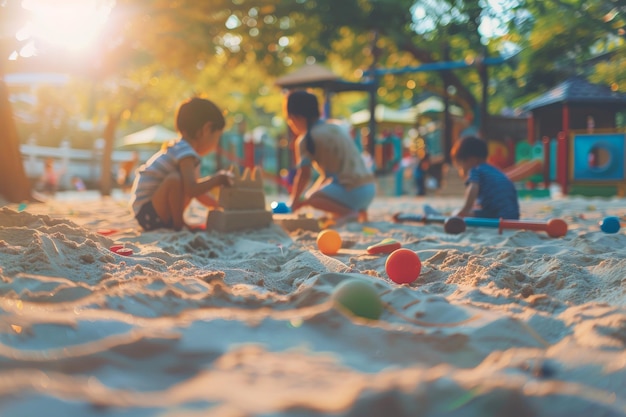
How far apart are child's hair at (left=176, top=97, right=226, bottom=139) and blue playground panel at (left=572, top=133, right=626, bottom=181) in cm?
679

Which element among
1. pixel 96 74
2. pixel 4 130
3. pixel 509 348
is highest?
pixel 96 74

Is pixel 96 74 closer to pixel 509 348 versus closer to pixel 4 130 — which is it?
pixel 4 130

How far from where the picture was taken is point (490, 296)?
1554 mm

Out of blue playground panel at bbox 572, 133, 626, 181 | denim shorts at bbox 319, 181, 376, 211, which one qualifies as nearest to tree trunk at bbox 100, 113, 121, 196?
denim shorts at bbox 319, 181, 376, 211

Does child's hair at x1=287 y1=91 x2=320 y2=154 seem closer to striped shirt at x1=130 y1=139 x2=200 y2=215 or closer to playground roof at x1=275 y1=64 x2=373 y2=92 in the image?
striped shirt at x1=130 y1=139 x2=200 y2=215

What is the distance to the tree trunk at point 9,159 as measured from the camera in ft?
18.7

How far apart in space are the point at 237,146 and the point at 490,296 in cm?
1267

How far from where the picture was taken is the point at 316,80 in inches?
406

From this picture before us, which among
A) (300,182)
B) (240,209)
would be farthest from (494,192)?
(240,209)

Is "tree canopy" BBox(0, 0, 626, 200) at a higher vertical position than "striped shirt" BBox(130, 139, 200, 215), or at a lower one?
higher

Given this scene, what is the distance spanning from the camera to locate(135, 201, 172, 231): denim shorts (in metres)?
3.24

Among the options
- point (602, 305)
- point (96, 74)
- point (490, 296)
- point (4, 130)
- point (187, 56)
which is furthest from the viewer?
point (187, 56)

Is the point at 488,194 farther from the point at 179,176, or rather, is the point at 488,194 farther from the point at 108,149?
the point at 108,149


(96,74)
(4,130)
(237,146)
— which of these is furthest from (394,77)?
(4,130)
